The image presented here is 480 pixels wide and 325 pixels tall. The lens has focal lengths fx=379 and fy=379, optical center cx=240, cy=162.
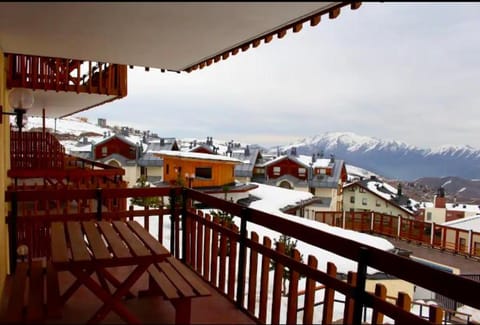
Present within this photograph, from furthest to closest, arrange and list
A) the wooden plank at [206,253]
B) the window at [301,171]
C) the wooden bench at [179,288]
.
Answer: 1. the window at [301,171]
2. the wooden plank at [206,253]
3. the wooden bench at [179,288]

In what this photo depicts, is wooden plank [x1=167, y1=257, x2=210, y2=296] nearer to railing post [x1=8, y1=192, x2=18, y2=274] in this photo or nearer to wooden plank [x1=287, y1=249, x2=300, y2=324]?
wooden plank [x1=287, y1=249, x2=300, y2=324]

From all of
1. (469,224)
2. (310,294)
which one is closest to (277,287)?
(310,294)

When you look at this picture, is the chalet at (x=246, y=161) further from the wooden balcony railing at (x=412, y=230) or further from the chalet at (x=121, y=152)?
the wooden balcony railing at (x=412, y=230)

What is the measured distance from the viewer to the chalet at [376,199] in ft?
85.1

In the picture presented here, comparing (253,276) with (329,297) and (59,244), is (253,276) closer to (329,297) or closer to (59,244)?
(329,297)

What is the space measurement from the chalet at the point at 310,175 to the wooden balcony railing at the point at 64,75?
2155 centimetres

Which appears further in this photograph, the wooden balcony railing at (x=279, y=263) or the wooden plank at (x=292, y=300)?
the wooden plank at (x=292, y=300)

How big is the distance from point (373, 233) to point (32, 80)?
16.1 metres

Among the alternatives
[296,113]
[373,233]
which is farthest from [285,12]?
[296,113]

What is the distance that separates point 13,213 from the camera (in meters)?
3.73

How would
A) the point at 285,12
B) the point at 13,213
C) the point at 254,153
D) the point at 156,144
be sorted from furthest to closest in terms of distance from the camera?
the point at 254,153
the point at 156,144
the point at 13,213
the point at 285,12

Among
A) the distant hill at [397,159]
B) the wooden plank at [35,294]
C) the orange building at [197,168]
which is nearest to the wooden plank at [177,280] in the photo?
the wooden plank at [35,294]

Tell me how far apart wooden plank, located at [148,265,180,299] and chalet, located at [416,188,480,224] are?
1808 centimetres

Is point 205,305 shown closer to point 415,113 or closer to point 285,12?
point 285,12
